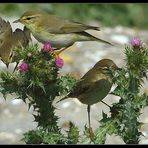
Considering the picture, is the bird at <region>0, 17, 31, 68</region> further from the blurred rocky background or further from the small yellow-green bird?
the blurred rocky background

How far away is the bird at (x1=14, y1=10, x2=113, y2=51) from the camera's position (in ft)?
21.3

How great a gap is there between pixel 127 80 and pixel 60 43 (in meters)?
1.57

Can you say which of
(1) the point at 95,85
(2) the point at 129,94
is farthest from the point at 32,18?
(2) the point at 129,94

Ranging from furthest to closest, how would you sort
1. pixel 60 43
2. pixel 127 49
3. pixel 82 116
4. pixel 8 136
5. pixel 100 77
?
pixel 82 116 < pixel 8 136 < pixel 60 43 < pixel 100 77 < pixel 127 49

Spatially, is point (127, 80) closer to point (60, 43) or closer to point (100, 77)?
point (100, 77)

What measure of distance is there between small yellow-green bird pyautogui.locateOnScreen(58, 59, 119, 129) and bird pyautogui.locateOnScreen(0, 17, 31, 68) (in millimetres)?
551

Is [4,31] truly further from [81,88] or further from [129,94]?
[129,94]

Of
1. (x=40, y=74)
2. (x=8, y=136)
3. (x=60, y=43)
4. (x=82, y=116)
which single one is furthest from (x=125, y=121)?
(x=82, y=116)

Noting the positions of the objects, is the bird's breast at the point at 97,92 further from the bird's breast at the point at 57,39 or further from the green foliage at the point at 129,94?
the bird's breast at the point at 57,39

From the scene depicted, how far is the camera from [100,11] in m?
14.7

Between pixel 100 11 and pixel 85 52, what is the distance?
278cm

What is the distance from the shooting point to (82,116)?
30.2ft

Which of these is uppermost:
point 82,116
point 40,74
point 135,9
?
point 135,9

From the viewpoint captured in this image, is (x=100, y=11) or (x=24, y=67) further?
(x=100, y=11)
